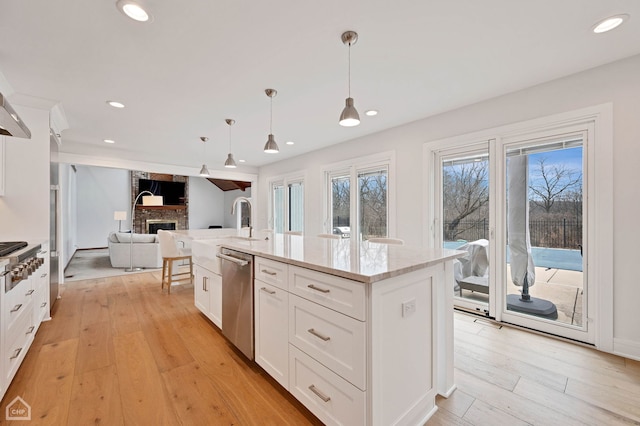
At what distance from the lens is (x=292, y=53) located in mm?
2133

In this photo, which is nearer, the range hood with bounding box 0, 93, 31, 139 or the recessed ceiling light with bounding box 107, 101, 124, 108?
the range hood with bounding box 0, 93, 31, 139

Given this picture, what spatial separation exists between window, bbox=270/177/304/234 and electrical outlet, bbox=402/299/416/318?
4.46 metres

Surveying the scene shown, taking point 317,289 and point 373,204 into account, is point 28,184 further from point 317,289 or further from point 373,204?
point 373,204

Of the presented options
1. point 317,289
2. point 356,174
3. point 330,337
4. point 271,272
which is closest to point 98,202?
point 356,174

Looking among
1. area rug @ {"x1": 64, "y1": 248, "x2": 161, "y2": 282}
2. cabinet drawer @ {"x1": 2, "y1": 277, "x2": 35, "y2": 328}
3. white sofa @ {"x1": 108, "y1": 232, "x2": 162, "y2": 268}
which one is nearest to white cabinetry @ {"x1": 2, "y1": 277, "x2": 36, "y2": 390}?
cabinet drawer @ {"x1": 2, "y1": 277, "x2": 35, "y2": 328}

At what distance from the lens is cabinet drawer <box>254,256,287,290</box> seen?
1726 millimetres

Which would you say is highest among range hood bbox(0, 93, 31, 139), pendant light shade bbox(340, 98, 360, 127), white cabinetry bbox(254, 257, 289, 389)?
pendant light shade bbox(340, 98, 360, 127)

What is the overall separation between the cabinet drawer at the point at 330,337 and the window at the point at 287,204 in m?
4.25

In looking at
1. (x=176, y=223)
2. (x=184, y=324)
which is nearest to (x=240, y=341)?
(x=184, y=324)

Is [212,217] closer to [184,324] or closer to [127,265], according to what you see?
[127,265]

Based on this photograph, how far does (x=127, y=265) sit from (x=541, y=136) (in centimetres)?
732

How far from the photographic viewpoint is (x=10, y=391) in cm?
180

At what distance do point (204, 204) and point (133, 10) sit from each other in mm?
10162

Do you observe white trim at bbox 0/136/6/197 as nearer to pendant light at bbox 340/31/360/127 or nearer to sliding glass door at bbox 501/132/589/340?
pendant light at bbox 340/31/360/127
